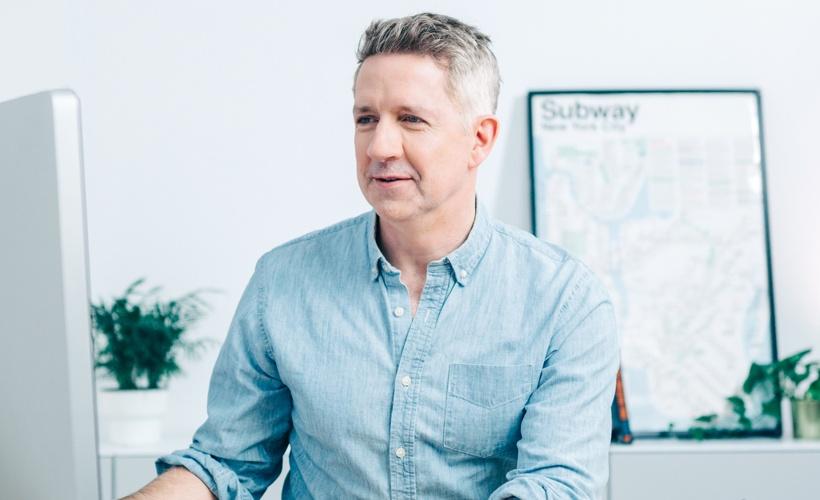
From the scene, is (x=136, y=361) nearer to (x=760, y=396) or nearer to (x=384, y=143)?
(x=384, y=143)

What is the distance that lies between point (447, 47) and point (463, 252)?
12.9 inches

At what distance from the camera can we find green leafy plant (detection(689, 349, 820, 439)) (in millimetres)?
2838

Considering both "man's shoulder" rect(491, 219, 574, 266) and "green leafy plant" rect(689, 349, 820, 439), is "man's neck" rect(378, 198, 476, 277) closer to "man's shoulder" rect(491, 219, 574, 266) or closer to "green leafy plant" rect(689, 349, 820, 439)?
"man's shoulder" rect(491, 219, 574, 266)

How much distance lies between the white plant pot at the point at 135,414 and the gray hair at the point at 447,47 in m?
1.51

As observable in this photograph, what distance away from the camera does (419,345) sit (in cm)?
161

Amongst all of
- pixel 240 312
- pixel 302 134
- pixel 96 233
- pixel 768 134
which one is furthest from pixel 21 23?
pixel 768 134

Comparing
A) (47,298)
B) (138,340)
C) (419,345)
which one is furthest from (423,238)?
(138,340)

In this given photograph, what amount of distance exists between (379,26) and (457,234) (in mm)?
356

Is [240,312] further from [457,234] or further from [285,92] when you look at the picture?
[285,92]

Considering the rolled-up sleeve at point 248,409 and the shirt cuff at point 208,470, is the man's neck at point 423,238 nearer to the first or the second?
the rolled-up sleeve at point 248,409

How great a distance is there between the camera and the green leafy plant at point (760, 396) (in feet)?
9.31

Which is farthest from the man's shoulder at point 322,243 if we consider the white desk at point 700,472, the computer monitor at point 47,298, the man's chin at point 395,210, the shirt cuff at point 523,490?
the white desk at point 700,472

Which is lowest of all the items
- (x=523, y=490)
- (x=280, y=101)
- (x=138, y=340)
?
(x=523, y=490)

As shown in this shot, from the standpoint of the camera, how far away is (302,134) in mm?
3064
